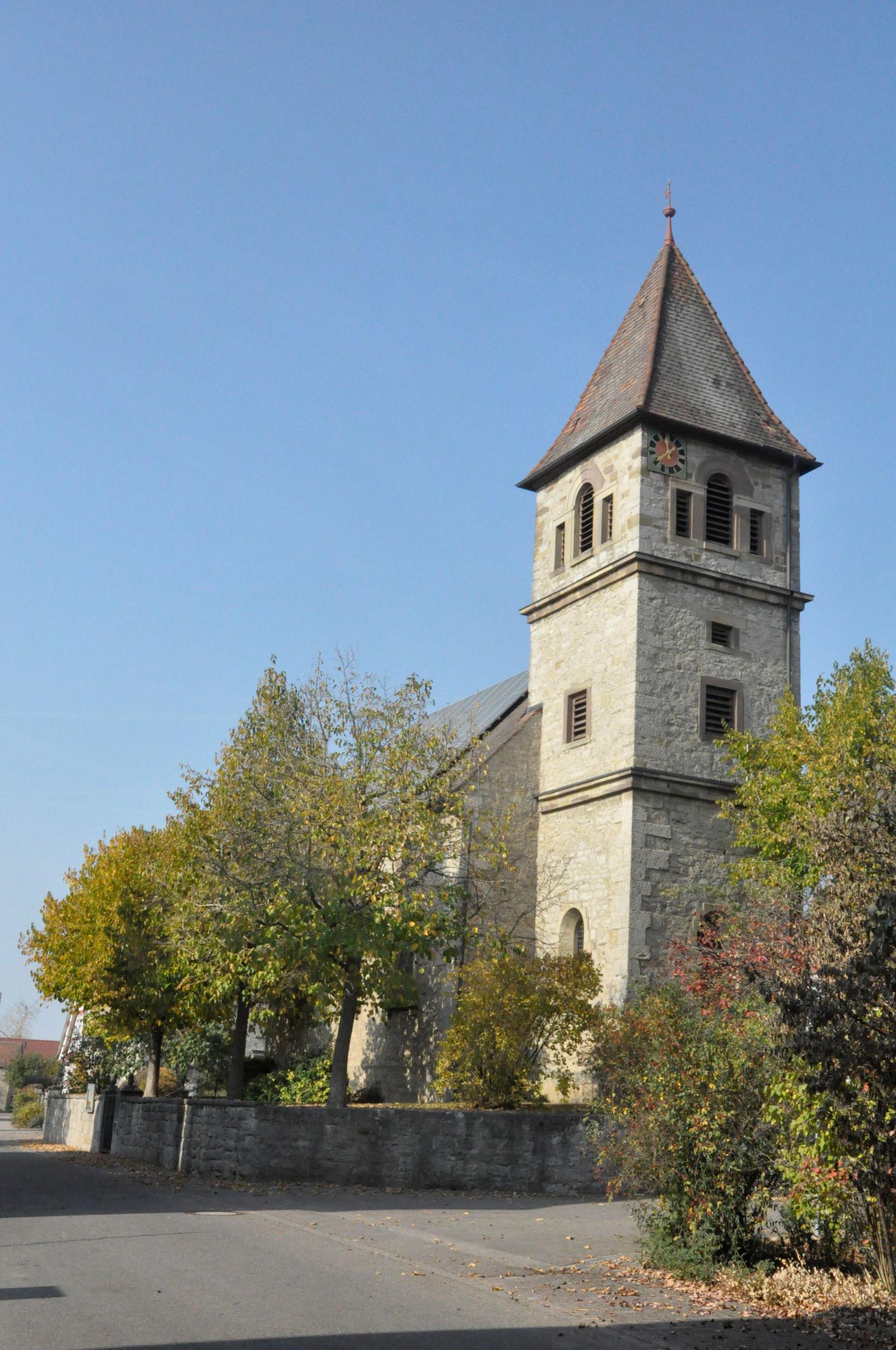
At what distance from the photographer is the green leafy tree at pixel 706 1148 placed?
11.2m

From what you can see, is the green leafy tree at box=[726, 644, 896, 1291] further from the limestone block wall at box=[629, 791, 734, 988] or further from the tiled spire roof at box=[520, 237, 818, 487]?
the tiled spire roof at box=[520, 237, 818, 487]

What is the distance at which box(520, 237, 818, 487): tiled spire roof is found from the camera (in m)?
27.8

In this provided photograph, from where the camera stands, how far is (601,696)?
1029 inches

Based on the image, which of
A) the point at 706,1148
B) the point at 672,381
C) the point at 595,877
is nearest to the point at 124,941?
the point at 595,877

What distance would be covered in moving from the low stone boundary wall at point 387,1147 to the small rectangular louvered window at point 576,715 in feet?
28.1

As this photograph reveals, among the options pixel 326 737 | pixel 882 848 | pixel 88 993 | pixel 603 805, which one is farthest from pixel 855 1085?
pixel 88 993

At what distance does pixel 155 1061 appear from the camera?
31281 mm

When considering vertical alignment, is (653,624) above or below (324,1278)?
above

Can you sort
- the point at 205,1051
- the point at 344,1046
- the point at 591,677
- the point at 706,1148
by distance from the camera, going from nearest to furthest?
the point at 706,1148
the point at 344,1046
the point at 591,677
the point at 205,1051

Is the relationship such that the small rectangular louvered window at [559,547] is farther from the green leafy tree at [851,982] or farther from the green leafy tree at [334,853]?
the green leafy tree at [851,982]

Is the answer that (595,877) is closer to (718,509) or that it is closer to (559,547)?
(559,547)

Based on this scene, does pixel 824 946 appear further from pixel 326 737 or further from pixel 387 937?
pixel 326 737

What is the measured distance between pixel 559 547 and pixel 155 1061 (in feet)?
51.1

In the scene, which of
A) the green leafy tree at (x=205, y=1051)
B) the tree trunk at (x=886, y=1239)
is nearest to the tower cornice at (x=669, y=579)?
the green leafy tree at (x=205, y=1051)
